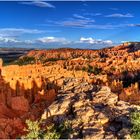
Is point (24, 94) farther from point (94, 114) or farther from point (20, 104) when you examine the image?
point (94, 114)

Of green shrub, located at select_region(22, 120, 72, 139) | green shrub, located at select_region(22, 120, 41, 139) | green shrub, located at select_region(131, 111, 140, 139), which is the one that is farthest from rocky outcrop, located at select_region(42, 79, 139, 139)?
green shrub, located at select_region(22, 120, 41, 139)

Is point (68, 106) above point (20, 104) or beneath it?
above

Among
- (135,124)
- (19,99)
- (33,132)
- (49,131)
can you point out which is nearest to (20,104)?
(19,99)

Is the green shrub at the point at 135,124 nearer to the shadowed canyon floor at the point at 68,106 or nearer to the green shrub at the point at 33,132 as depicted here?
the shadowed canyon floor at the point at 68,106

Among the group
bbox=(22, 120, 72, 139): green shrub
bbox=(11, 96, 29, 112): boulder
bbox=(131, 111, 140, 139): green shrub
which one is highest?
bbox=(131, 111, 140, 139): green shrub

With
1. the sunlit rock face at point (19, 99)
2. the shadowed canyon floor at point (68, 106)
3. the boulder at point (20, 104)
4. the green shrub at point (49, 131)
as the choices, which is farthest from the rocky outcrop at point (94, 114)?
the boulder at point (20, 104)

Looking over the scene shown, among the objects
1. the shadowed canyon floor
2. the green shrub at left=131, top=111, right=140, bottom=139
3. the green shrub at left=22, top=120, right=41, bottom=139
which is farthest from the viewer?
the shadowed canyon floor

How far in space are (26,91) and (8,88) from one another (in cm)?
301

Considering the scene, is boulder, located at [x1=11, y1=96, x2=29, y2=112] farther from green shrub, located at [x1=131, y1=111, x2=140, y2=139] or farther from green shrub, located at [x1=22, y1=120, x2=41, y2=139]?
green shrub, located at [x1=131, y1=111, x2=140, y2=139]

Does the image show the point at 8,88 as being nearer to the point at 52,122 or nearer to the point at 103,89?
the point at 103,89

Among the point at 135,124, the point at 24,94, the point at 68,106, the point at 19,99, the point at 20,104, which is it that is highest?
the point at 68,106

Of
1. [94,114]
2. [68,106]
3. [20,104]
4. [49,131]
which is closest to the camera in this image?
[49,131]

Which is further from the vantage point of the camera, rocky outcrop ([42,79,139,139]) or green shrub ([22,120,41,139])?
green shrub ([22,120,41,139])

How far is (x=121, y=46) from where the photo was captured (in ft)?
539
